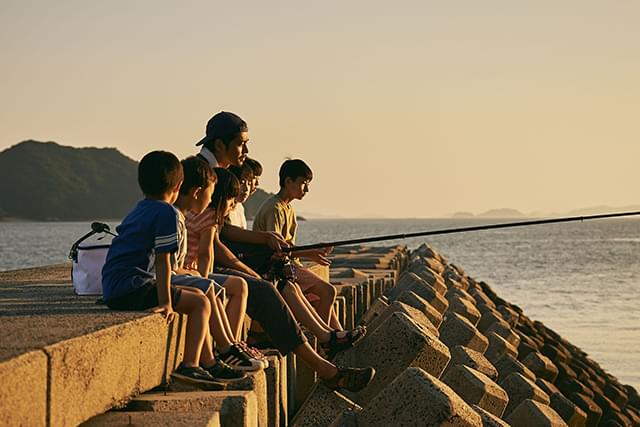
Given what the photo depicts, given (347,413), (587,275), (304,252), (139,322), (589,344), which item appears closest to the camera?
(139,322)

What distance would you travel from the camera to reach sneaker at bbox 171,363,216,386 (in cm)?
496

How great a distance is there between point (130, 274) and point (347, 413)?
39.6 inches

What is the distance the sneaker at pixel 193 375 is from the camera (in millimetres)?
4957

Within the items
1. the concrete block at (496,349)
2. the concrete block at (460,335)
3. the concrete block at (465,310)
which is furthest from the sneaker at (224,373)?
the concrete block at (465,310)

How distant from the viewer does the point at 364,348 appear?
6785mm

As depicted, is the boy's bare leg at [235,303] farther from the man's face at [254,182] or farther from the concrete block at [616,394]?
the concrete block at [616,394]

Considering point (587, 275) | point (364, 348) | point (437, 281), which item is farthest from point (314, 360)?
point (587, 275)

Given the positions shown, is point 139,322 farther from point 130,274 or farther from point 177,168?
point 177,168

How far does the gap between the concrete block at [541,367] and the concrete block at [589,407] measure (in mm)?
330

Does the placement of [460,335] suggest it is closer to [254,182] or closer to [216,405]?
[254,182]

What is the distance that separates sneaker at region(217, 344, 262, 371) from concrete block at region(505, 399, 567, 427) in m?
2.39

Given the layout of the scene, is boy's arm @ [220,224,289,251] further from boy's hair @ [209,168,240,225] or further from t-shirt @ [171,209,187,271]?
t-shirt @ [171,209,187,271]

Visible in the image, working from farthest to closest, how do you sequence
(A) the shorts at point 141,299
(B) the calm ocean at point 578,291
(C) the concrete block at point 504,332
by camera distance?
(B) the calm ocean at point 578,291, (C) the concrete block at point 504,332, (A) the shorts at point 141,299

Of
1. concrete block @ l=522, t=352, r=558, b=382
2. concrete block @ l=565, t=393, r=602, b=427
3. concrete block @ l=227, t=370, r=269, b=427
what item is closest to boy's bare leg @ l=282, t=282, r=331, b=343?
concrete block @ l=227, t=370, r=269, b=427
